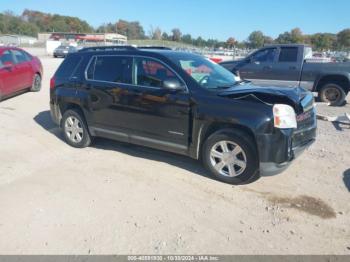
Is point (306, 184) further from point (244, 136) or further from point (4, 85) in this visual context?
point (4, 85)

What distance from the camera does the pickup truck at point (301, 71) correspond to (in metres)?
9.98

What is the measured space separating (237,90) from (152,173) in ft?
5.60

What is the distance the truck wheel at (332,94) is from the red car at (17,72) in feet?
30.9

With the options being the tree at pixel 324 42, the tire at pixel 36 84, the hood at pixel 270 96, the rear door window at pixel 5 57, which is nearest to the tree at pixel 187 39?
the tree at pixel 324 42

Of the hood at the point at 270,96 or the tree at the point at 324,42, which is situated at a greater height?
the tree at the point at 324,42

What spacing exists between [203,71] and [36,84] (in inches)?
329

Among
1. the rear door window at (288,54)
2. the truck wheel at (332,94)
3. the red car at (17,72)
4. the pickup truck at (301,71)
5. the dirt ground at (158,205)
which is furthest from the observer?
the rear door window at (288,54)

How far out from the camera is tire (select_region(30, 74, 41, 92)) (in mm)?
11430

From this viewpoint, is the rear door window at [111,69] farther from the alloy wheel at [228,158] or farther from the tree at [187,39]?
the tree at [187,39]

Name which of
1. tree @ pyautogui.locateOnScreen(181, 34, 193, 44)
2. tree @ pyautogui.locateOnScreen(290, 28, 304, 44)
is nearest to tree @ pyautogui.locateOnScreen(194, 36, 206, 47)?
tree @ pyautogui.locateOnScreen(181, 34, 193, 44)

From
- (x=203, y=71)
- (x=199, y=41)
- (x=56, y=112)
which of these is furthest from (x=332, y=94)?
(x=199, y=41)

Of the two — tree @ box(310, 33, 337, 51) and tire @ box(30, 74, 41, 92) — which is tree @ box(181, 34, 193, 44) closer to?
tree @ box(310, 33, 337, 51)

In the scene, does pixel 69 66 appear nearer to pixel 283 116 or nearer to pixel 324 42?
pixel 283 116

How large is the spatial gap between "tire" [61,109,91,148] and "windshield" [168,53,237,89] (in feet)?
6.97
